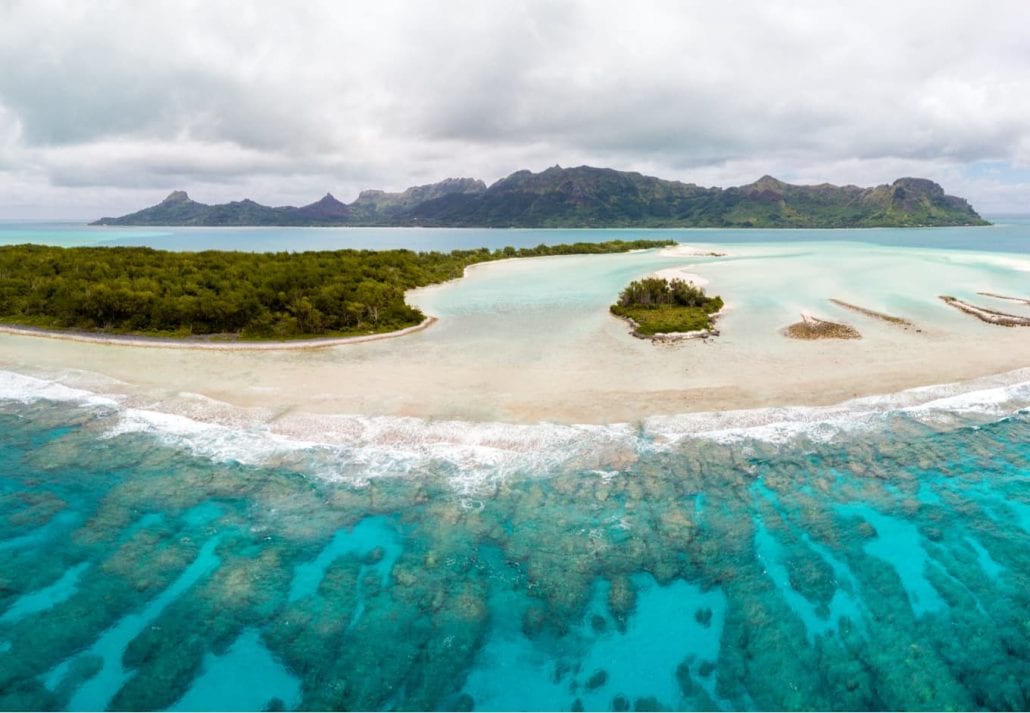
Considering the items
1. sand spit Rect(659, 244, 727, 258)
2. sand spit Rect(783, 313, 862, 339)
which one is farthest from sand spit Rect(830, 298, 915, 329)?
sand spit Rect(659, 244, 727, 258)

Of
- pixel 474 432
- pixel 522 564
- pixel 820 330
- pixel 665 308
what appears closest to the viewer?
pixel 522 564

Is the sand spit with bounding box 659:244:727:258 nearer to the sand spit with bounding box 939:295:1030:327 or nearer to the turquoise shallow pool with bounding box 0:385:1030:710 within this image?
the sand spit with bounding box 939:295:1030:327

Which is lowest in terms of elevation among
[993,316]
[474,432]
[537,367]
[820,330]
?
[474,432]

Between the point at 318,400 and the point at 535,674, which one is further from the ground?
the point at 318,400

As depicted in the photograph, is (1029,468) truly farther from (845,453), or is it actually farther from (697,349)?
(697,349)

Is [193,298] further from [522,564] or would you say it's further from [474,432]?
[522,564]

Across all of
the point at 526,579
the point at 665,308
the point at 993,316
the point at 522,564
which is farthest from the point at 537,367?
the point at 993,316

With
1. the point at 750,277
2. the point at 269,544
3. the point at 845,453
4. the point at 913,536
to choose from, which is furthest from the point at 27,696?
the point at 750,277
